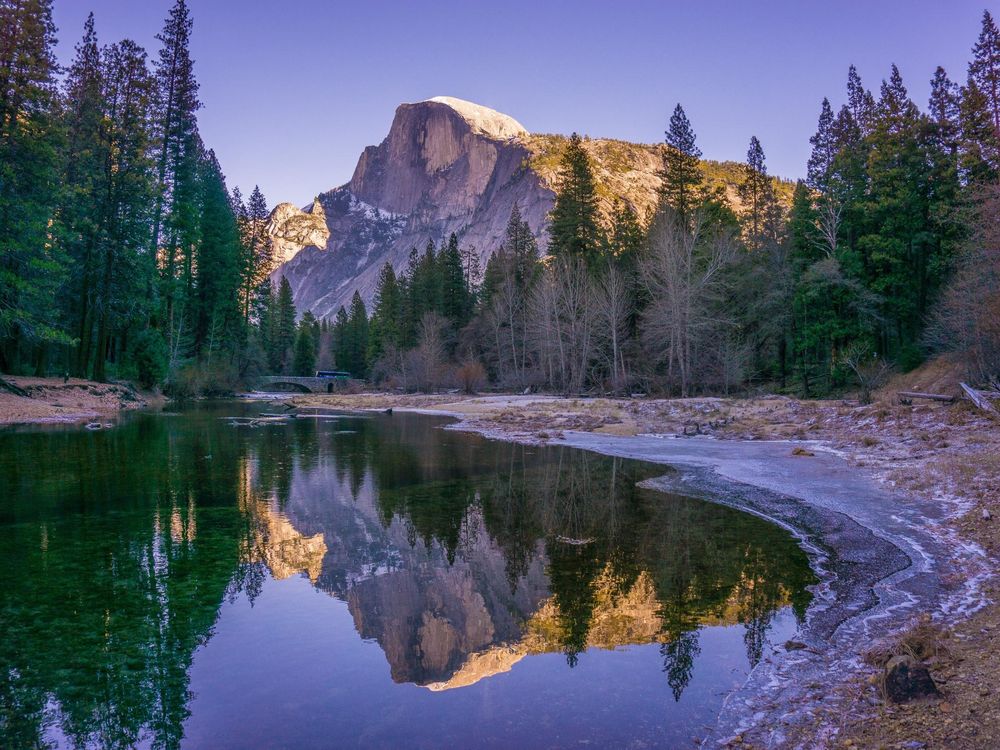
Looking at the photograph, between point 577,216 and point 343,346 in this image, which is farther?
point 343,346

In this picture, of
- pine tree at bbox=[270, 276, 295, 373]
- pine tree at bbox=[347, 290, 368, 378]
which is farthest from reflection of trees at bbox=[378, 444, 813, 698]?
pine tree at bbox=[270, 276, 295, 373]

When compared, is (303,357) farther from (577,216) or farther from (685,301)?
(685,301)

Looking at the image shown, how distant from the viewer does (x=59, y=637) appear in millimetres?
4723

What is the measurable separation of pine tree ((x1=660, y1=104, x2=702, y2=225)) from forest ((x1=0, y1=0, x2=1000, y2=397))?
15 cm

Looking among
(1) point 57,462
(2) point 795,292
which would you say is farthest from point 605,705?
(2) point 795,292

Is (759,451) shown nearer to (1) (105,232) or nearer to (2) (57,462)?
(2) (57,462)

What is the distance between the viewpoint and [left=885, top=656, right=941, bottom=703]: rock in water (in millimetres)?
3520

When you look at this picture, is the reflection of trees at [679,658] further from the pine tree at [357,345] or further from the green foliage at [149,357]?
the pine tree at [357,345]

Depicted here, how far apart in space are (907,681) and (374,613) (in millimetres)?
4281

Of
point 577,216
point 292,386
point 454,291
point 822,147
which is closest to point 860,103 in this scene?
point 822,147

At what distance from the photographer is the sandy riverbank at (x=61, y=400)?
22719 millimetres

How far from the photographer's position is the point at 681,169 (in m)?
46.1

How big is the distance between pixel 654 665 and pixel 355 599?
10.1 ft

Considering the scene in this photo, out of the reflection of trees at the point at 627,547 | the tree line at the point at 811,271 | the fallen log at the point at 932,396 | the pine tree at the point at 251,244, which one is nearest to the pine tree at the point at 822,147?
the tree line at the point at 811,271
